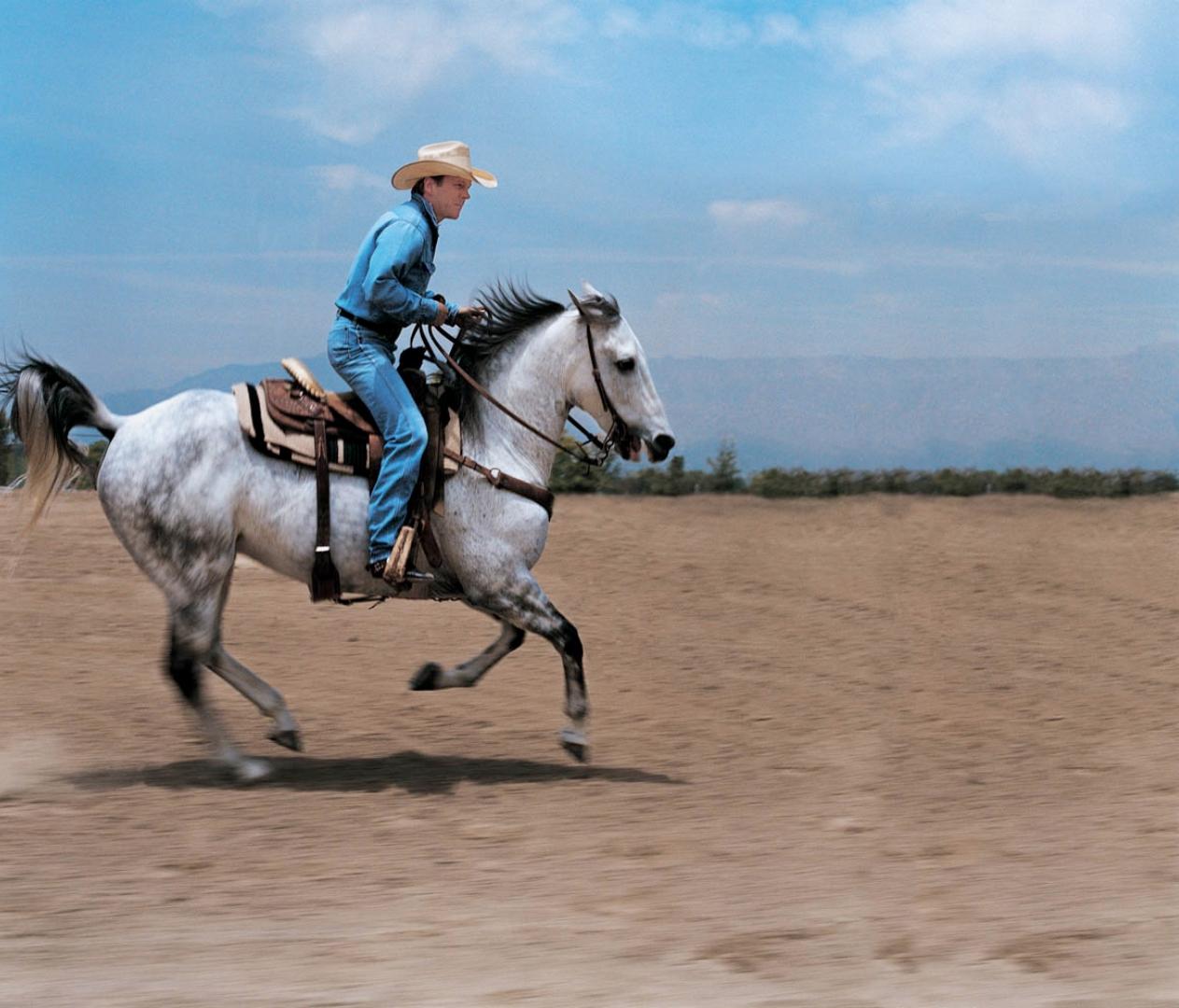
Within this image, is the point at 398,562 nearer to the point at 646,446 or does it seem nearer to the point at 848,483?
the point at 646,446

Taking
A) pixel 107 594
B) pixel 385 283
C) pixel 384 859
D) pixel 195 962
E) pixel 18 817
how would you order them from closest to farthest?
pixel 195 962, pixel 384 859, pixel 18 817, pixel 385 283, pixel 107 594

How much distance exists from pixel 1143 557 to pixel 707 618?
260 inches

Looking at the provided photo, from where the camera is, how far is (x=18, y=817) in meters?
6.64

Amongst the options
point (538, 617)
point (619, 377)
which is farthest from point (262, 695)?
point (619, 377)

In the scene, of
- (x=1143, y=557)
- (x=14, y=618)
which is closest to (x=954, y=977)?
(x=14, y=618)

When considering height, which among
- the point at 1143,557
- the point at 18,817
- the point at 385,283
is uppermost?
the point at 385,283

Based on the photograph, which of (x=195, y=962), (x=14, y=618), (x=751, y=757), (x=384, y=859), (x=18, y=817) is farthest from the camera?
(x=14, y=618)

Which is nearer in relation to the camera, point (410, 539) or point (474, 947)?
point (474, 947)

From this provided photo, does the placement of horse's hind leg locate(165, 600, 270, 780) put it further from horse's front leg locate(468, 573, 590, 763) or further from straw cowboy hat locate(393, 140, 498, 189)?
straw cowboy hat locate(393, 140, 498, 189)

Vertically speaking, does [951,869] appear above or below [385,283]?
below

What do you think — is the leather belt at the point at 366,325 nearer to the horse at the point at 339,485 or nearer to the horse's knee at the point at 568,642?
the horse at the point at 339,485

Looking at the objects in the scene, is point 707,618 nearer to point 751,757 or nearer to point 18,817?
point 751,757

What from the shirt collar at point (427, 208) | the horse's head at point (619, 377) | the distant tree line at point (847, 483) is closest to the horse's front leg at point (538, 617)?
the horse's head at point (619, 377)

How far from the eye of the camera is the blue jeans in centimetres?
725
